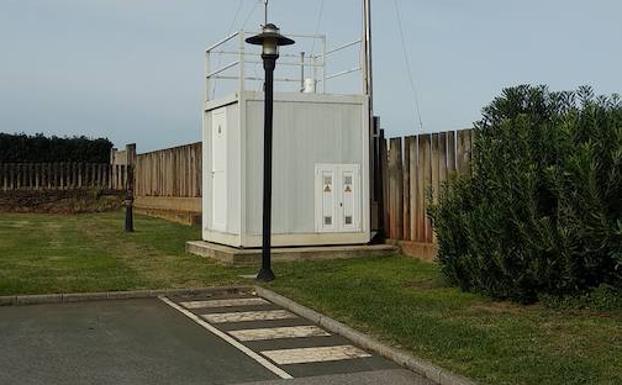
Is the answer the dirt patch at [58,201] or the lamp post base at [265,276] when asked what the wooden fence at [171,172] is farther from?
the lamp post base at [265,276]

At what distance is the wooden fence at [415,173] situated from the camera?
15.4m

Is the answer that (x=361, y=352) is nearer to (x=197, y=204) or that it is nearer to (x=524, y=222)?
(x=524, y=222)

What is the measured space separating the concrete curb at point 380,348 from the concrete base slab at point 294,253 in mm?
4218

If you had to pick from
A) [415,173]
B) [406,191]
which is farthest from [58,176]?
[415,173]

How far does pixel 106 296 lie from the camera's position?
11953 mm

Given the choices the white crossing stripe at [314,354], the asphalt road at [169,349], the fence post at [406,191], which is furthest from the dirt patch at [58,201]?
the white crossing stripe at [314,354]

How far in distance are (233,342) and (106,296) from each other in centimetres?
364

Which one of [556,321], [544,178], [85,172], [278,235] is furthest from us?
[85,172]

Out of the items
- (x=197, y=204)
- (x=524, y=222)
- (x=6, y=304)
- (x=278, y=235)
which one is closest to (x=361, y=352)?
(x=524, y=222)

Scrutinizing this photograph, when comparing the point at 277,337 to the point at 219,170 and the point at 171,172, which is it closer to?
the point at 219,170

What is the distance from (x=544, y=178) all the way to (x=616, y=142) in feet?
3.47

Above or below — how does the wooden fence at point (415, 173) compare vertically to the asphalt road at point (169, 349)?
above

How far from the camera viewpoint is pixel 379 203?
59.4ft

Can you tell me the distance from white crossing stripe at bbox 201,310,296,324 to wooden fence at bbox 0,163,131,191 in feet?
93.1
